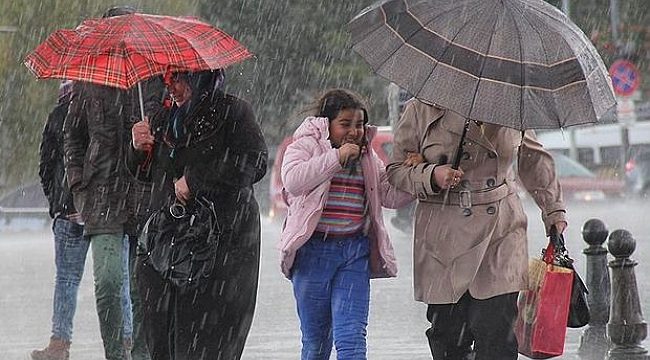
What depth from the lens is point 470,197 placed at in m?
6.70

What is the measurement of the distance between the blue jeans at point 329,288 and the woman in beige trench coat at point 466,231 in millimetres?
293

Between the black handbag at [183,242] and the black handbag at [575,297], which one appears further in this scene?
the black handbag at [575,297]

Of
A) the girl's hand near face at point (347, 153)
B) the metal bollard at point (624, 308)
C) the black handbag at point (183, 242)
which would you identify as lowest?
the metal bollard at point (624, 308)

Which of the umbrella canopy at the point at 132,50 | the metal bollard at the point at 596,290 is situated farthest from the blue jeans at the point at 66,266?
the metal bollard at the point at 596,290

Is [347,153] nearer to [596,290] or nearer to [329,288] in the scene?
[329,288]

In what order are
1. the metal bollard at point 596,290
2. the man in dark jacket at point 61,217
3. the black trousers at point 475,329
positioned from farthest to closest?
the metal bollard at point 596,290 → the man in dark jacket at point 61,217 → the black trousers at point 475,329

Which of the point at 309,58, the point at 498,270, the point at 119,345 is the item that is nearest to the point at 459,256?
the point at 498,270

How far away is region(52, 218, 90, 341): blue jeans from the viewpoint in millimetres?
8718

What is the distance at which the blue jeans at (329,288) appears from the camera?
6.91m

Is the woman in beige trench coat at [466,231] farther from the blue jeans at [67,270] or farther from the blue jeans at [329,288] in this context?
the blue jeans at [67,270]

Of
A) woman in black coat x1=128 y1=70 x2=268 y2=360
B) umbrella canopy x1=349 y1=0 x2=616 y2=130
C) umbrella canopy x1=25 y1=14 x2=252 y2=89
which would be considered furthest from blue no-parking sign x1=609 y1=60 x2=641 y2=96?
woman in black coat x1=128 y1=70 x2=268 y2=360

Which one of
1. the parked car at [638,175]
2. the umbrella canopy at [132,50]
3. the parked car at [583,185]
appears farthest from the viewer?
the parked car at [638,175]

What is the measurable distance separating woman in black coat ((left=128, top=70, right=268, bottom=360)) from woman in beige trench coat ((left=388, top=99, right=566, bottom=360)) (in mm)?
836

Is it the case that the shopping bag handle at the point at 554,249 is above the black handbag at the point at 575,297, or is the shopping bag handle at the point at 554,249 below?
above
